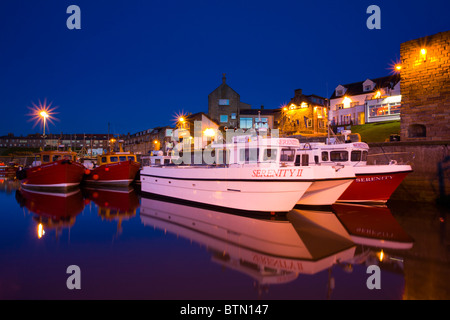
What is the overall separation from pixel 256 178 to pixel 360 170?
6.19 m

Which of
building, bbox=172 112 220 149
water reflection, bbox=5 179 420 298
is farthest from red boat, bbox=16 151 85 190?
building, bbox=172 112 220 149

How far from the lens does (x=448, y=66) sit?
56.0ft

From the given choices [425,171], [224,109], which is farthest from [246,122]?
[425,171]

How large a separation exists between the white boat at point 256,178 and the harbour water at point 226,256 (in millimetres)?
743

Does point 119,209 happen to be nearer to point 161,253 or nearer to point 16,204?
point 16,204

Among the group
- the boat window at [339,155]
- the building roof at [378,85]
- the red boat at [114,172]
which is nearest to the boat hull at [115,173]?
the red boat at [114,172]

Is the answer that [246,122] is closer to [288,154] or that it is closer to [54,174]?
[54,174]

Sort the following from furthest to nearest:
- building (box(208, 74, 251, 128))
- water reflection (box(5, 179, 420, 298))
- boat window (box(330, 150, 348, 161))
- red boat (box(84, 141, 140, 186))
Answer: building (box(208, 74, 251, 128)), red boat (box(84, 141, 140, 186)), boat window (box(330, 150, 348, 161)), water reflection (box(5, 179, 420, 298))

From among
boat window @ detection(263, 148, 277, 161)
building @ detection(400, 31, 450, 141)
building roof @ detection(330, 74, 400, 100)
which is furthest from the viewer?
building roof @ detection(330, 74, 400, 100)

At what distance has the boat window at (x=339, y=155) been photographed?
15.1 metres

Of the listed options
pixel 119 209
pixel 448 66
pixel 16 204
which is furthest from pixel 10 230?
pixel 448 66

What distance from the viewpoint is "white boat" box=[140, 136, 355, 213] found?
33.7 ft

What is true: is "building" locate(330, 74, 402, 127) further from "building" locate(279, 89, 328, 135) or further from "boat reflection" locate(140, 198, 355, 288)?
"boat reflection" locate(140, 198, 355, 288)

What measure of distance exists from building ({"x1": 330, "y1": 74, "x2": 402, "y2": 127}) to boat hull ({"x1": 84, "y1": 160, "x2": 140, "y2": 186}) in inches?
1107
